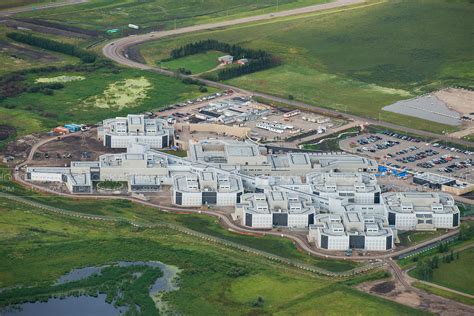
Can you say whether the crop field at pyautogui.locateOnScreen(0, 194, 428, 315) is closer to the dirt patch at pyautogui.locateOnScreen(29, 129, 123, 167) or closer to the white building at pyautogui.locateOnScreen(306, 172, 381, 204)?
the dirt patch at pyautogui.locateOnScreen(29, 129, 123, 167)

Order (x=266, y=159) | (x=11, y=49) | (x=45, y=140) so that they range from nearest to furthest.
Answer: (x=266, y=159), (x=45, y=140), (x=11, y=49)

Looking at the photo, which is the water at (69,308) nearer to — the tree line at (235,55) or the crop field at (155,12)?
the tree line at (235,55)

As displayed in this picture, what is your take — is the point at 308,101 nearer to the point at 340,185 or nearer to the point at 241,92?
the point at 241,92

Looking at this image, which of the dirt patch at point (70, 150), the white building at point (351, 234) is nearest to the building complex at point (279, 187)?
the white building at point (351, 234)

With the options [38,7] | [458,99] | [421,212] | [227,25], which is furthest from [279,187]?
[38,7]

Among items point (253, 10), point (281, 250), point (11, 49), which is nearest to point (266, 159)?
point (281, 250)

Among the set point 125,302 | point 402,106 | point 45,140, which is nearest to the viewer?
point 125,302

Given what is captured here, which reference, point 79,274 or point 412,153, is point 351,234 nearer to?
point 79,274
